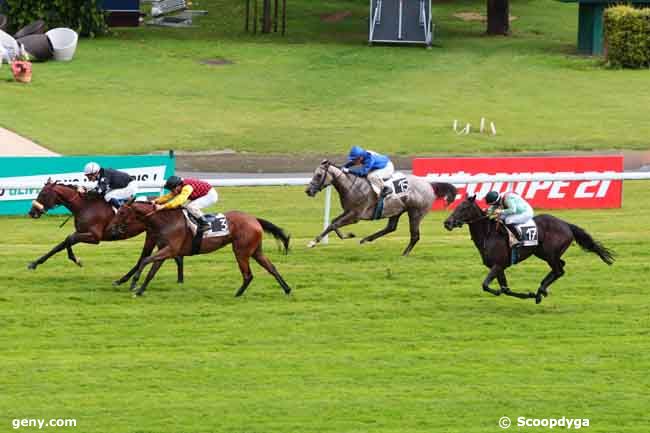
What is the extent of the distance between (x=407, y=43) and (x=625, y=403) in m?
35.0

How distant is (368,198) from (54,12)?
28.1 metres

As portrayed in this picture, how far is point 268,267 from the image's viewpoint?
18375 mm

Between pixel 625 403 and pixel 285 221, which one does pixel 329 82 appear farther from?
pixel 625 403

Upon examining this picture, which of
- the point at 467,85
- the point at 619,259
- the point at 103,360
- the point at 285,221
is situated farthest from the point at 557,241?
the point at 467,85

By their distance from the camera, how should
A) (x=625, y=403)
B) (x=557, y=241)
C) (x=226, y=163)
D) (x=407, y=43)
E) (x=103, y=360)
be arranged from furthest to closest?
1. (x=407, y=43)
2. (x=226, y=163)
3. (x=557, y=241)
4. (x=103, y=360)
5. (x=625, y=403)

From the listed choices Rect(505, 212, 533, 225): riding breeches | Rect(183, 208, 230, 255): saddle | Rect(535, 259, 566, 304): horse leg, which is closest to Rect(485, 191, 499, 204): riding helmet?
Rect(505, 212, 533, 225): riding breeches

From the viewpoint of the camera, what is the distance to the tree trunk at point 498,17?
50584 millimetres

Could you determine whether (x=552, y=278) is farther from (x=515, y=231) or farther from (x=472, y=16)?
(x=472, y=16)

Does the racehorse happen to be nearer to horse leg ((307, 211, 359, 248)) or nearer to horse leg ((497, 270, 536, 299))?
horse leg ((307, 211, 359, 248))

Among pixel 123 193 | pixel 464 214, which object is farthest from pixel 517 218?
pixel 123 193

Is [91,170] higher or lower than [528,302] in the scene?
higher

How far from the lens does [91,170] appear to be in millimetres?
19016

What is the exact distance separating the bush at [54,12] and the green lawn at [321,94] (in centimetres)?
91

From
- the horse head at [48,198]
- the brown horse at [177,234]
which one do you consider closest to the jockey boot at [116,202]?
the horse head at [48,198]
